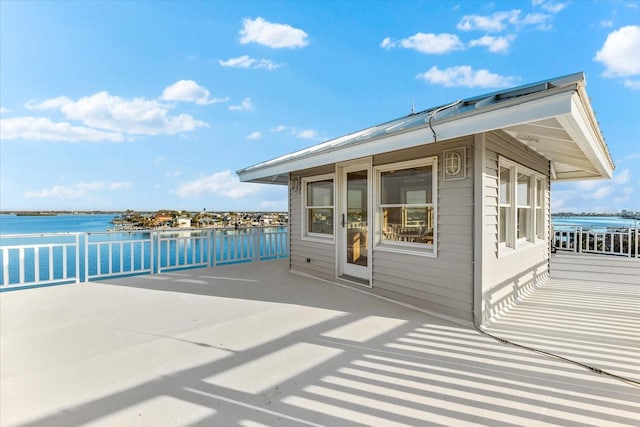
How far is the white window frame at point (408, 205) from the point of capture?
3.67m

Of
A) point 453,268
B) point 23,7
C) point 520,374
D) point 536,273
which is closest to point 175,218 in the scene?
point 23,7

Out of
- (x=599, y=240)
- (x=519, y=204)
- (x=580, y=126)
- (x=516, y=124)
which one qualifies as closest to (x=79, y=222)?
(x=516, y=124)

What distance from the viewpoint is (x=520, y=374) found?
7.26 ft

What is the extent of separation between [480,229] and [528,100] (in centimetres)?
144

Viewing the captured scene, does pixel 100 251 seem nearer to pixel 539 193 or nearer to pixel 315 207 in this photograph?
pixel 315 207

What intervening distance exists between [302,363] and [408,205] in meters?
2.62

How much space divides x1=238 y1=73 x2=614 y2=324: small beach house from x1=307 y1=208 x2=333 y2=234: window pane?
0.02m

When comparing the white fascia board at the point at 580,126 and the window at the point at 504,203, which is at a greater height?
the white fascia board at the point at 580,126

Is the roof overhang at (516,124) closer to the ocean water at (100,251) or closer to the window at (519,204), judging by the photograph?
the window at (519,204)

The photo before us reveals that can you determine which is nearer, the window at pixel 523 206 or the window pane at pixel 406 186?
the window pane at pixel 406 186

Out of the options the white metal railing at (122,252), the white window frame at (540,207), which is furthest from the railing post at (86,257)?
the white window frame at (540,207)

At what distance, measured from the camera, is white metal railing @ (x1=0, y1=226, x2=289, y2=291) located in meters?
4.81

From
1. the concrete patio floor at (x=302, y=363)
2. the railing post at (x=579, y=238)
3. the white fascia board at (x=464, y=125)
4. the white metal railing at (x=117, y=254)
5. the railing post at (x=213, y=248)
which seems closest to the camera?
the concrete patio floor at (x=302, y=363)

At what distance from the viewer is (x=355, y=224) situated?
496 centimetres
